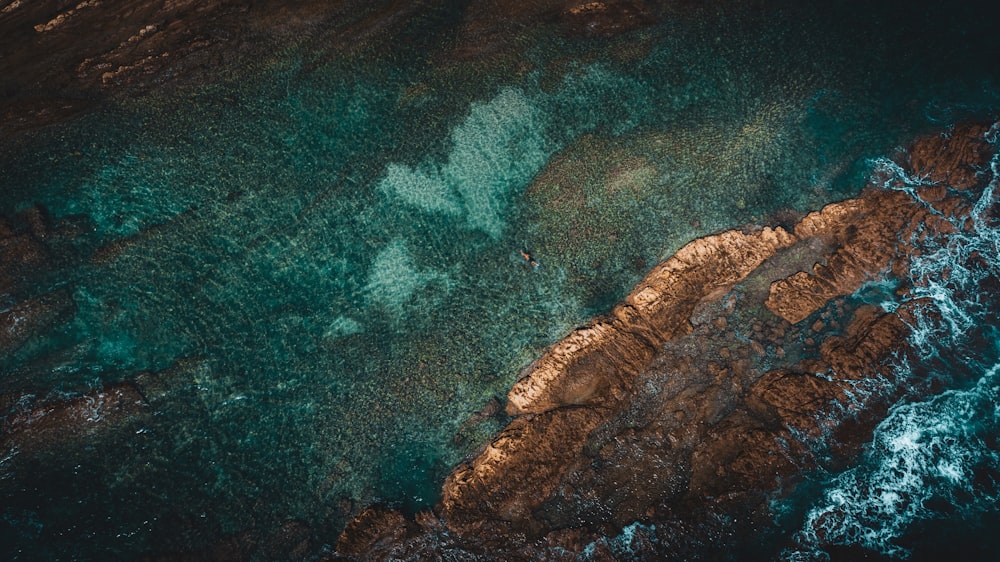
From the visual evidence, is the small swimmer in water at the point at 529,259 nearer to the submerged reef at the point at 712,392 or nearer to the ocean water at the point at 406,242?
the ocean water at the point at 406,242

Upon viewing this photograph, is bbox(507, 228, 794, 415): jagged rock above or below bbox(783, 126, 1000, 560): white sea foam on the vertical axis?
above

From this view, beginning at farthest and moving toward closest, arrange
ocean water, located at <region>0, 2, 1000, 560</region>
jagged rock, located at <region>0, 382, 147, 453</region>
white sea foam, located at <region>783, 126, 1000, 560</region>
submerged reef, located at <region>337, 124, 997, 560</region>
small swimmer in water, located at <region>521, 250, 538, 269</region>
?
1. small swimmer in water, located at <region>521, 250, 538, 269</region>
2. jagged rock, located at <region>0, 382, 147, 453</region>
3. ocean water, located at <region>0, 2, 1000, 560</region>
4. submerged reef, located at <region>337, 124, 997, 560</region>
5. white sea foam, located at <region>783, 126, 1000, 560</region>

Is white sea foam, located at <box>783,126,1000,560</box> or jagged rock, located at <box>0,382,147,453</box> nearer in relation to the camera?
white sea foam, located at <box>783,126,1000,560</box>

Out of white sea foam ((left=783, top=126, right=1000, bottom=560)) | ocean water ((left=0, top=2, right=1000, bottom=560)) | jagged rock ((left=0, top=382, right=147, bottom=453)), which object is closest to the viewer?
white sea foam ((left=783, top=126, right=1000, bottom=560))

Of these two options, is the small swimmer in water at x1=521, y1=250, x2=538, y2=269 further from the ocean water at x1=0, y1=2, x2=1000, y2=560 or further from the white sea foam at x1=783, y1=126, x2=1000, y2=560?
the white sea foam at x1=783, y1=126, x2=1000, y2=560

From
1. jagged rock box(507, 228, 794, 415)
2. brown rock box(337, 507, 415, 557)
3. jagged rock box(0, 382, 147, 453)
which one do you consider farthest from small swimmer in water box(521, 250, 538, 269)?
jagged rock box(0, 382, 147, 453)

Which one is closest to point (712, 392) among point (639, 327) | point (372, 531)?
point (639, 327)

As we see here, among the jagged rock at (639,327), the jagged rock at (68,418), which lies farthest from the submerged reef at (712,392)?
the jagged rock at (68,418)
